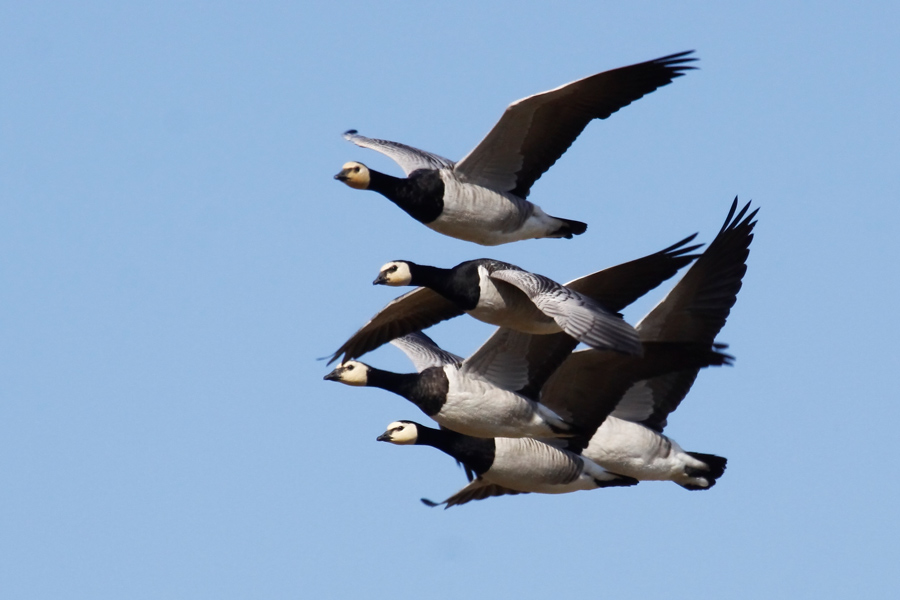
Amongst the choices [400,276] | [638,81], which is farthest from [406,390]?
[638,81]

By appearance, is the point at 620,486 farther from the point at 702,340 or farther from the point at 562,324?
the point at 562,324

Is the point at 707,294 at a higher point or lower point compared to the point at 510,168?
lower

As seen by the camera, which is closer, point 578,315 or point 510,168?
point 578,315

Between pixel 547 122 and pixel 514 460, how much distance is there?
13.4 feet

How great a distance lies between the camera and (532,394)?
18953mm

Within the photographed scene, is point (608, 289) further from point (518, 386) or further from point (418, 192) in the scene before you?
point (418, 192)

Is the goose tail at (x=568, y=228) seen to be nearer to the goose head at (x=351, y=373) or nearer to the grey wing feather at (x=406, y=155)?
the grey wing feather at (x=406, y=155)

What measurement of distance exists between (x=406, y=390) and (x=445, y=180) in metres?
2.39

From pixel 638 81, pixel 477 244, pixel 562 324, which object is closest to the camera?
pixel 562 324

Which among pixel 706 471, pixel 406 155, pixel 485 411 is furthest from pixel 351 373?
pixel 706 471

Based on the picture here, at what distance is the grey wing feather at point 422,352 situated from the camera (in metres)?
20.7

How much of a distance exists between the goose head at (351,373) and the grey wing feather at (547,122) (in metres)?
2.76

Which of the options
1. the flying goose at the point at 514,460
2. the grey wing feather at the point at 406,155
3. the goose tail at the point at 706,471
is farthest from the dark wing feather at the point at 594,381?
the grey wing feather at the point at 406,155

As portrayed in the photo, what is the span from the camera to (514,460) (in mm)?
19844
